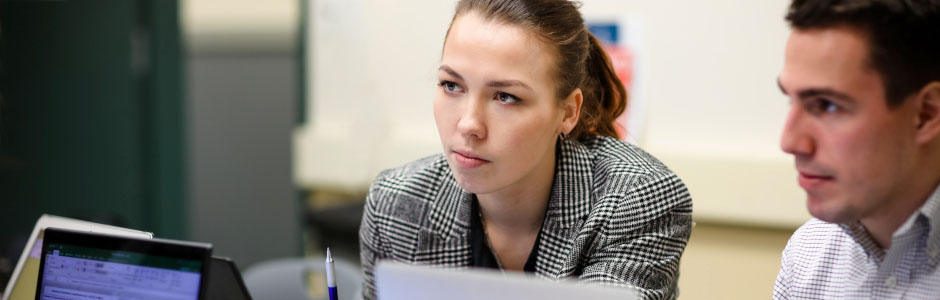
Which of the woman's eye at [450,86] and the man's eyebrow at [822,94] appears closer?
the man's eyebrow at [822,94]

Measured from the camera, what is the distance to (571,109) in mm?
1448

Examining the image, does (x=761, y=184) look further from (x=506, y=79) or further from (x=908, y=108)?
(x=908, y=108)

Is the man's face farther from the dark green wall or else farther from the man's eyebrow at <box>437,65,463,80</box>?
the dark green wall

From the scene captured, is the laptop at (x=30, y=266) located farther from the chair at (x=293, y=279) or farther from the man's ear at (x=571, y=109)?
the chair at (x=293, y=279)

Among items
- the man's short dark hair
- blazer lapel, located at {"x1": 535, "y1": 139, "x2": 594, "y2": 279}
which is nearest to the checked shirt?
the man's short dark hair

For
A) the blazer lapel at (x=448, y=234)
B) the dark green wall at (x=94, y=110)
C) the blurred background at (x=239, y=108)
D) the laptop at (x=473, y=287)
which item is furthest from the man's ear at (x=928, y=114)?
the dark green wall at (x=94, y=110)

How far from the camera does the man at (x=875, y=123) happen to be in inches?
36.4

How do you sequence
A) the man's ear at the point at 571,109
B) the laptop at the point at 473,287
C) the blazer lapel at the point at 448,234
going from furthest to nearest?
1. the blazer lapel at the point at 448,234
2. the man's ear at the point at 571,109
3. the laptop at the point at 473,287

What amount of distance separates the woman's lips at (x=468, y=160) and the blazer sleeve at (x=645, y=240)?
0.25 m

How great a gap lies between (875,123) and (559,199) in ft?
2.10

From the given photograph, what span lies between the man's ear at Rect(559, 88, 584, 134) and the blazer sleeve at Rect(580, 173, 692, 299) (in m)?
0.15

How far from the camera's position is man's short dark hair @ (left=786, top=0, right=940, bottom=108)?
91cm

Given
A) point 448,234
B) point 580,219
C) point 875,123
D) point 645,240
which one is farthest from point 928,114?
point 448,234

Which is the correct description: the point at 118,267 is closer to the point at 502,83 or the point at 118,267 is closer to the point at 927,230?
the point at 502,83
